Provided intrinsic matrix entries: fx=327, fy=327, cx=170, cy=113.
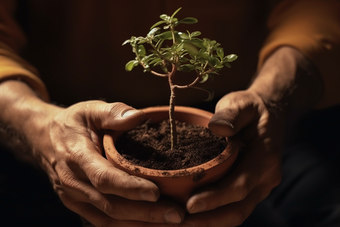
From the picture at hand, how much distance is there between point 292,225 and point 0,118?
112cm

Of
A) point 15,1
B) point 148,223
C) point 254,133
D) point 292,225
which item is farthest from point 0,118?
point 292,225

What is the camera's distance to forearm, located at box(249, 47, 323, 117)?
1069mm

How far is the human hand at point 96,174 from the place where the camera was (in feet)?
2.25

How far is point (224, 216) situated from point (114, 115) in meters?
0.35

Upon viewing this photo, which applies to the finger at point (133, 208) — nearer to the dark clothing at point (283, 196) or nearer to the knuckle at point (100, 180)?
the knuckle at point (100, 180)

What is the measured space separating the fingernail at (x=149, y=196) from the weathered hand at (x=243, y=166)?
0.08m

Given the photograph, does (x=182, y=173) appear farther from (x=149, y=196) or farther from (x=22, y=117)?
(x=22, y=117)

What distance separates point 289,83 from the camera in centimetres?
115

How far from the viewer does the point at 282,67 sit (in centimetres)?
119

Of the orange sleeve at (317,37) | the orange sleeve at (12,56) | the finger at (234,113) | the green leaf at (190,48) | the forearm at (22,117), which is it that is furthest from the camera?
the orange sleeve at (317,37)

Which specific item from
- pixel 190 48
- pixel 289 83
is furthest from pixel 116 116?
pixel 289 83

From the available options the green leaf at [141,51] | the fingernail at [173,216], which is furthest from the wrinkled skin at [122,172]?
the green leaf at [141,51]

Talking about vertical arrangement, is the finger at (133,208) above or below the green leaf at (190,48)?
below

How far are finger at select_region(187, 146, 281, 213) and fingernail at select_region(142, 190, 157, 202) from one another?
8cm
